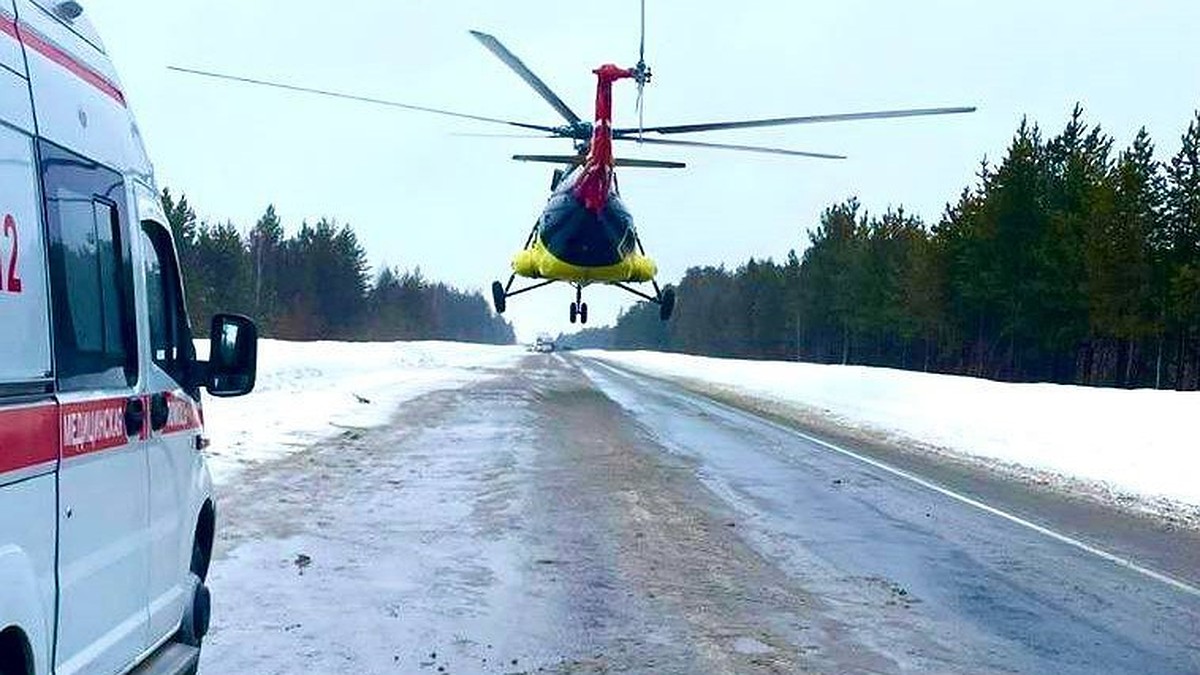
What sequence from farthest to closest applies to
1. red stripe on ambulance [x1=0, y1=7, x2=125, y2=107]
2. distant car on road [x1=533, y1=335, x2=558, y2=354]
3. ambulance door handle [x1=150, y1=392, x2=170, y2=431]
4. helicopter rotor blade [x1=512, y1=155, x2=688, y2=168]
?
distant car on road [x1=533, y1=335, x2=558, y2=354] → helicopter rotor blade [x1=512, y1=155, x2=688, y2=168] → ambulance door handle [x1=150, y1=392, x2=170, y2=431] → red stripe on ambulance [x1=0, y1=7, x2=125, y2=107]

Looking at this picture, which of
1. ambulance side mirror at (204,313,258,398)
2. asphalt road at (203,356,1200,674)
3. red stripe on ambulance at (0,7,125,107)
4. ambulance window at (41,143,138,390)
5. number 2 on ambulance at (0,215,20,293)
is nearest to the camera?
number 2 on ambulance at (0,215,20,293)

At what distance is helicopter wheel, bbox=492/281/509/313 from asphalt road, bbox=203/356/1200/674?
1555cm

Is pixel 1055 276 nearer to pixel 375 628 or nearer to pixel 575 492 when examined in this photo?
pixel 575 492

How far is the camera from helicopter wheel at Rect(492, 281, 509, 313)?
1211 inches

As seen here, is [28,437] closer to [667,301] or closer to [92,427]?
[92,427]

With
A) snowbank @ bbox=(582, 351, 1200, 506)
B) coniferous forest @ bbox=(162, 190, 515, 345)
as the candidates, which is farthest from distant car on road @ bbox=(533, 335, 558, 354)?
snowbank @ bbox=(582, 351, 1200, 506)

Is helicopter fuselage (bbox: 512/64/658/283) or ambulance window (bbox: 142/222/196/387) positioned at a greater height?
helicopter fuselage (bbox: 512/64/658/283)

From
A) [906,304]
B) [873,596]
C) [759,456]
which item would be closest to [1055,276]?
[906,304]

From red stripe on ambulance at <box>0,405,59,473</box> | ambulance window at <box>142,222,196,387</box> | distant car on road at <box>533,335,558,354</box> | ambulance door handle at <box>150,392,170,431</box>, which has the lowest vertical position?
distant car on road at <box>533,335,558,354</box>

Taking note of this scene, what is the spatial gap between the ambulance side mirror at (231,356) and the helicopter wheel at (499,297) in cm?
2498

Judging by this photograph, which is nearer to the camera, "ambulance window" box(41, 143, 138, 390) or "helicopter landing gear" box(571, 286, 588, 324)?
"ambulance window" box(41, 143, 138, 390)

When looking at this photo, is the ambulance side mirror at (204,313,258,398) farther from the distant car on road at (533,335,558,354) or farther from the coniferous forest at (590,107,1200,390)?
the distant car on road at (533,335,558,354)

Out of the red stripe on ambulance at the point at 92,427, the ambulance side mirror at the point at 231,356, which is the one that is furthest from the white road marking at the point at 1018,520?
the red stripe on ambulance at the point at 92,427

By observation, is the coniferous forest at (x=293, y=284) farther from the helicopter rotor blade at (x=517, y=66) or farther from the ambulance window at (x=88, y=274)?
the ambulance window at (x=88, y=274)
